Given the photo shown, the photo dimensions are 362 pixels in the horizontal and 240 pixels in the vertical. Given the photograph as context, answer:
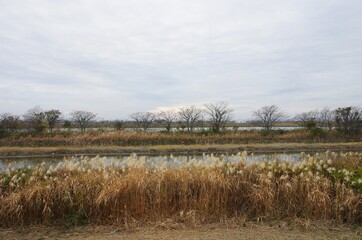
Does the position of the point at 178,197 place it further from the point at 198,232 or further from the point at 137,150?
the point at 137,150

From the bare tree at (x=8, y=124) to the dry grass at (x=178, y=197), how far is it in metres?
27.5

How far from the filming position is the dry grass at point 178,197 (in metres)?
6.22

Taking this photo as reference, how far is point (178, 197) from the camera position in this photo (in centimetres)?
673

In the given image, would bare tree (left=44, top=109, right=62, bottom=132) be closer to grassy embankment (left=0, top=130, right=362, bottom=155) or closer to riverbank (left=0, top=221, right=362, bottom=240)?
grassy embankment (left=0, top=130, right=362, bottom=155)

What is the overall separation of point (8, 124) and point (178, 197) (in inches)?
1241

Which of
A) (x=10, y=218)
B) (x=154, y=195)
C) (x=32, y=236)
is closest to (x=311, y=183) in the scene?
(x=154, y=195)

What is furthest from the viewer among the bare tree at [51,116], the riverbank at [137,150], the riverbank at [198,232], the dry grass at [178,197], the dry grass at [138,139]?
the bare tree at [51,116]

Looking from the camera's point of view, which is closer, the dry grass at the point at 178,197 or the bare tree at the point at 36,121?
the dry grass at the point at 178,197

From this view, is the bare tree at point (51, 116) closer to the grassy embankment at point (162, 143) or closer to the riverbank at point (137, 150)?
the grassy embankment at point (162, 143)

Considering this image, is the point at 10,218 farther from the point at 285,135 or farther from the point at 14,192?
the point at 285,135

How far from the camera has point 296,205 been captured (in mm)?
6691

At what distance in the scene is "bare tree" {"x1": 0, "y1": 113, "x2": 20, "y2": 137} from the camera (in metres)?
31.3

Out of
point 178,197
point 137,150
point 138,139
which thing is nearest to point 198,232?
point 178,197

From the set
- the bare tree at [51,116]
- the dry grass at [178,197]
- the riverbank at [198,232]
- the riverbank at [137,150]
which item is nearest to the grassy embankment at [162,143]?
the riverbank at [137,150]
